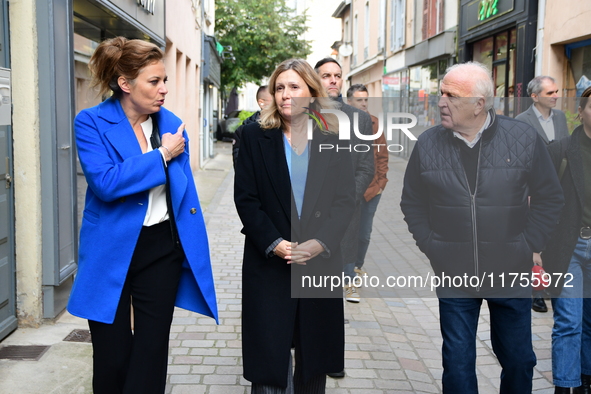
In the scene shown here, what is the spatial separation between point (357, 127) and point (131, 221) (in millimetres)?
1231

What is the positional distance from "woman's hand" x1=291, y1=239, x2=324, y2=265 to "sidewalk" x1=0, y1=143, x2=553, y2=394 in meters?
0.56

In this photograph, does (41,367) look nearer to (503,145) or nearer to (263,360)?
(263,360)

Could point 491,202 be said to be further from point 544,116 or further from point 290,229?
point 544,116

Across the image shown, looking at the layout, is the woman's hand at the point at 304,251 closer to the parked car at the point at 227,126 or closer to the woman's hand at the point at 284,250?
the woman's hand at the point at 284,250

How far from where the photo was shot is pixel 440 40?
18984 millimetres

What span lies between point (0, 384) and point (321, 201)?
229cm

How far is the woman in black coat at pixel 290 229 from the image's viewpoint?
3.25m

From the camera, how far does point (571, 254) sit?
3.68m

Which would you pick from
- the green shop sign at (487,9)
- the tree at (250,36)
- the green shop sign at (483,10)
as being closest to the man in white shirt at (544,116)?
the green shop sign at (483,10)

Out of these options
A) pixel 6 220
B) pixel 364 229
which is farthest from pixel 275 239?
pixel 364 229

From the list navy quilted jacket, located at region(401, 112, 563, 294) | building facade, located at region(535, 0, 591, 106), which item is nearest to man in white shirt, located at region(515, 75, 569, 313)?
navy quilted jacket, located at region(401, 112, 563, 294)

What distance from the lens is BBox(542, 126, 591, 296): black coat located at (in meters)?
3.65

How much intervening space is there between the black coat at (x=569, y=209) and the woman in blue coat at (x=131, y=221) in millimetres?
1884

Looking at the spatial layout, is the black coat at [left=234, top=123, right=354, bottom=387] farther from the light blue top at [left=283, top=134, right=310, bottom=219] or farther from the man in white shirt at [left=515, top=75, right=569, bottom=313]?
the man in white shirt at [left=515, top=75, right=569, bottom=313]
